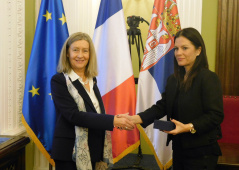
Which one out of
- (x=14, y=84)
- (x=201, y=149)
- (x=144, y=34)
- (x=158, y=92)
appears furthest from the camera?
(x=144, y=34)

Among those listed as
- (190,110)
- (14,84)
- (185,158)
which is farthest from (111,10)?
(185,158)

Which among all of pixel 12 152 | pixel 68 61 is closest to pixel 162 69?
pixel 68 61

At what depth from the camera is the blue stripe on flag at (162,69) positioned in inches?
106

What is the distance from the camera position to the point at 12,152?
1.90m

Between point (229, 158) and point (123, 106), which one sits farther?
point (123, 106)

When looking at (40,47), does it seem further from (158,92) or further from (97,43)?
(158,92)

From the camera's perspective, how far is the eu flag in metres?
2.54

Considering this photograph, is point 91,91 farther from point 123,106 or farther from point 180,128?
point 123,106

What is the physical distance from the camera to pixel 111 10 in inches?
109

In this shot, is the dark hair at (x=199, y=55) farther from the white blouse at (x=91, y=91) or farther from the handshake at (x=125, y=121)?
the white blouse at (x=91, y=91)

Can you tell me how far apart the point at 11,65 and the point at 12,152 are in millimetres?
871

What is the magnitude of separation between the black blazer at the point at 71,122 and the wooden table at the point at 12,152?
1.19 ft

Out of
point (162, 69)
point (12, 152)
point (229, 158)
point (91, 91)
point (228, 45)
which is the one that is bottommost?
point (229, 158)

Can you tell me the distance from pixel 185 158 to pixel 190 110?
299mm
